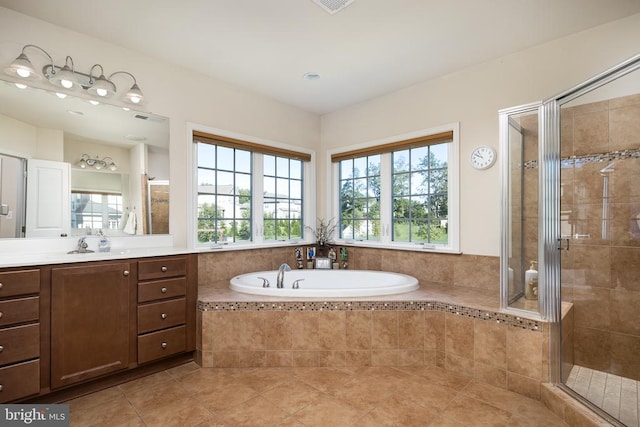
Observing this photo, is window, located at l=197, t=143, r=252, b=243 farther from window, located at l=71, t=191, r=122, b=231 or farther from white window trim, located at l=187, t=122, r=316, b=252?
window, located at l=71, t=191, r=122, b=231

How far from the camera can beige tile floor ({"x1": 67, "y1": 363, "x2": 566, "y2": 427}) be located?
6.42ft

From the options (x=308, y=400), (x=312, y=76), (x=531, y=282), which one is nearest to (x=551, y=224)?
(x=531, y=282)

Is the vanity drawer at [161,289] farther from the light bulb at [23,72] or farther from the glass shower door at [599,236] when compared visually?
the glass shower door at [599,236]

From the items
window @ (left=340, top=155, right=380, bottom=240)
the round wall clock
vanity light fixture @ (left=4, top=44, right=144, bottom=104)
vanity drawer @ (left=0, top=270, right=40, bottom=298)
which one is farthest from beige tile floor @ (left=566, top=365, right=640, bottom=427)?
vanity light fixture @ (left=4, top=44, right=144, bottom=104)

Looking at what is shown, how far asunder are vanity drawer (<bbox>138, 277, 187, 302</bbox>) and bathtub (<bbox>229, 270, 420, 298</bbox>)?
491 mm

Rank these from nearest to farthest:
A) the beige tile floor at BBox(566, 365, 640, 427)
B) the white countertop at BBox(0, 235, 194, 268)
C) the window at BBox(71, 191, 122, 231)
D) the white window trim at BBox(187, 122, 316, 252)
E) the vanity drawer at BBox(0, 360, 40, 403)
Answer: the beige tile floor at BBox(566, 365, 640, 427)
the vanity drawer at BBox(0, 360, 40, 403)
the white countertop at BBox(0, 235, 194, 268)
the window at BBox(71, 191, 122, 231)
the white window trim at BBox(187, 122, 316, 252)

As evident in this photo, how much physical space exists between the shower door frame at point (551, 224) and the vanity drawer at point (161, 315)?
2608 mm

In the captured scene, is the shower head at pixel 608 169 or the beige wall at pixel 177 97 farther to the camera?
the beige wall at pixel 177 97

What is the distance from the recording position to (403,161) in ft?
12.3

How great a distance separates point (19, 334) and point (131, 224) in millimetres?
1077

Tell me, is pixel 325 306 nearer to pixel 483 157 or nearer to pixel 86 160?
pixel 483 157

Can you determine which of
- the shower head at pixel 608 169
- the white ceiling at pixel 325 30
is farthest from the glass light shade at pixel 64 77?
the shower head at pixel 608 169

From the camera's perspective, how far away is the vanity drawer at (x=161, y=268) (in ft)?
8.04

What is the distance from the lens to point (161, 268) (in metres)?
2.54
